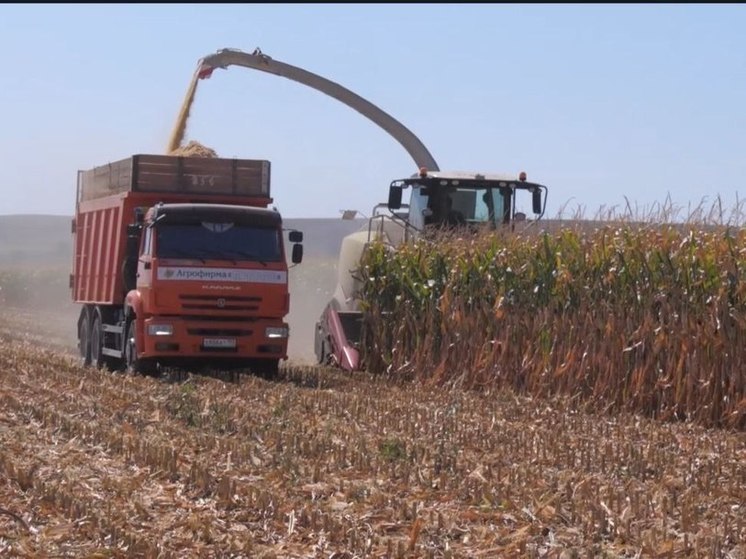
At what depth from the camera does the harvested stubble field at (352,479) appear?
7168mm

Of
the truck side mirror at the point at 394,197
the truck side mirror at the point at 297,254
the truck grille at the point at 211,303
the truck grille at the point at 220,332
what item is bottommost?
the truck grille at the point at 220,332

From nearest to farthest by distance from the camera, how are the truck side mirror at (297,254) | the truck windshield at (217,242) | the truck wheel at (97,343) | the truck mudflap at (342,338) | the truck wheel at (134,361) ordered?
the truck windshield at (217,242)
the truck wheel at (134,361)
the truck side mirror at (297,254)
the truck mudflap at (342,338)
the truck wheel at (97,343)

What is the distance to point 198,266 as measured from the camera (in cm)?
1664

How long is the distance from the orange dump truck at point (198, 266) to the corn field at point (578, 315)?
64.7 inches

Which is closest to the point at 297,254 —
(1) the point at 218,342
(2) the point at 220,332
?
(2) the point at 220,332

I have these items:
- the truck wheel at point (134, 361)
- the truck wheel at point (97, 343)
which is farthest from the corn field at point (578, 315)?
the truck wheel at point (97, 343)

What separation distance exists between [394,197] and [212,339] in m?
3.12

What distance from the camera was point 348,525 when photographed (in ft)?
24.4


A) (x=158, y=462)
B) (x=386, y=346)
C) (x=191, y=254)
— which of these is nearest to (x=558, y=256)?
(x=386, y=346)

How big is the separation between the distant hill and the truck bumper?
54.4 m

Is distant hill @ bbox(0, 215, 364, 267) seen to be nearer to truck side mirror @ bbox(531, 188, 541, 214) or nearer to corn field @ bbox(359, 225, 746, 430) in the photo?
truck side mirror @ bbox(531, 188, 541, 214)

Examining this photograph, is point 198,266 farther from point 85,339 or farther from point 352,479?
point 352,479

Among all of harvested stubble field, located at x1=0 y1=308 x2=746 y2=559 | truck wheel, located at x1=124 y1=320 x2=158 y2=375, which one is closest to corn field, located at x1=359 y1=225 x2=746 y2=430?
harvested stubble field, located at x1=0 y1=308 x2=746 y2=559

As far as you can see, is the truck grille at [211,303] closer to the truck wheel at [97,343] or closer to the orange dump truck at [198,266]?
the orange dump truck at [198,266]
